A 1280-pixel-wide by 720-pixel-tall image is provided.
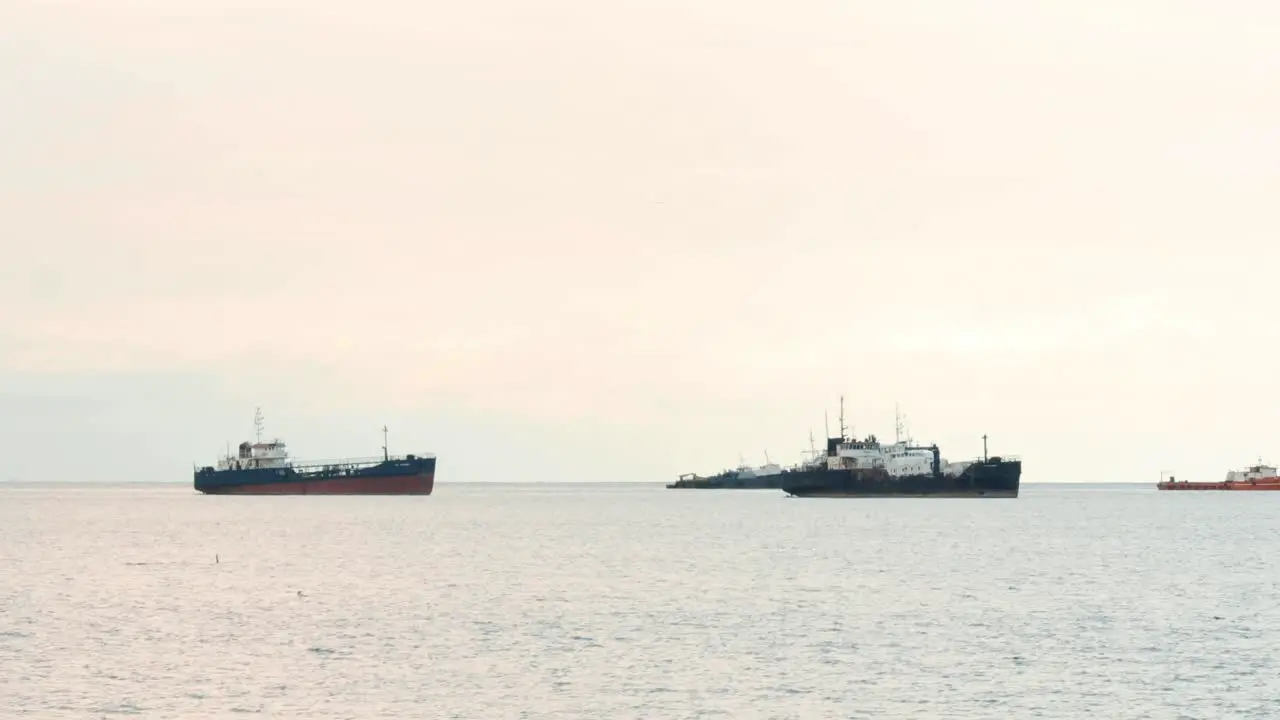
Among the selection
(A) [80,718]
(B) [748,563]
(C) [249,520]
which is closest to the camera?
(A) [80,718]

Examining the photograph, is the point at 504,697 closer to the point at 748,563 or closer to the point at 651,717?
the point at 651,717

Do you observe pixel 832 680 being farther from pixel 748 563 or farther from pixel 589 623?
pixel 748 563

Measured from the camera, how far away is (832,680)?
4962 cm

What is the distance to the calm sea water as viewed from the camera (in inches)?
1802

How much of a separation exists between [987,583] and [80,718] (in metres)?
55.6

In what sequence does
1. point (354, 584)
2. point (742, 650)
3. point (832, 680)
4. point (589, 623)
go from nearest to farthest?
point (832, 680) < point (742, 650) < point (589, 623) < point (354, 584)

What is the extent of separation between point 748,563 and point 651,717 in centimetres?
6035

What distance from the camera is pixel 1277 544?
13512 cm

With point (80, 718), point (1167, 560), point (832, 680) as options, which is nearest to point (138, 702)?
point (80, 718)

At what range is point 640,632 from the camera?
62062 millimetres

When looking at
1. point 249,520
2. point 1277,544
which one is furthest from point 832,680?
point 249,520

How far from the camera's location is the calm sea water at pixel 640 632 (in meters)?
45.8

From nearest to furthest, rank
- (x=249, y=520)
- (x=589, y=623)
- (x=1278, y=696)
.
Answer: (x=1278, y=696)
(x=589, y=623)
(x=249, y=520)

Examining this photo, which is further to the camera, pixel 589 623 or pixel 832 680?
pixel 589 623
